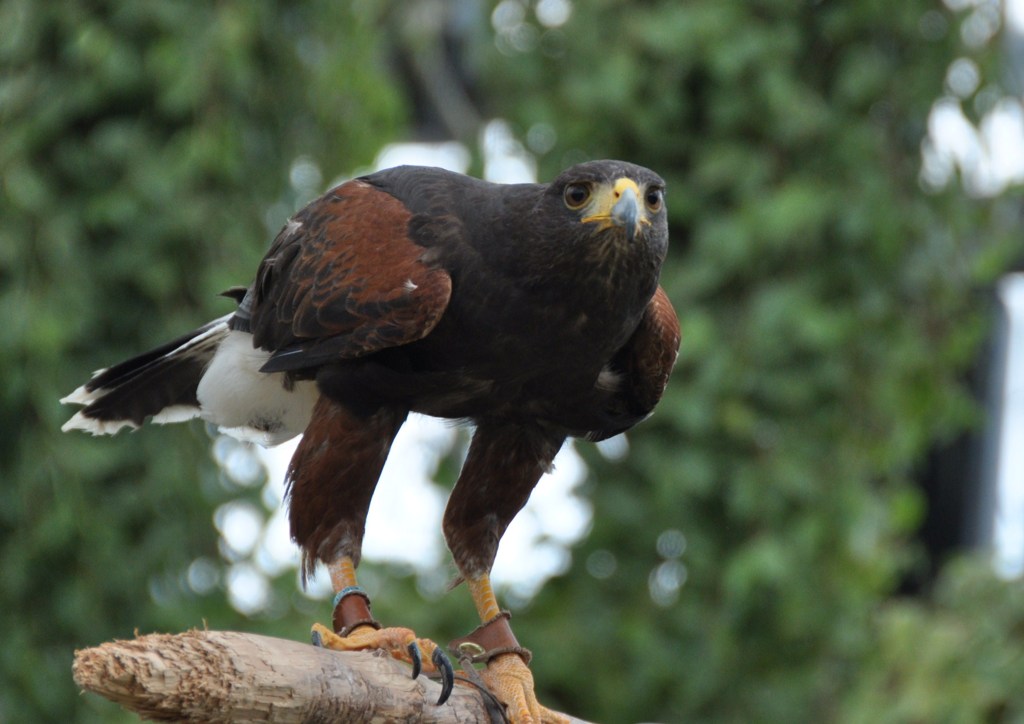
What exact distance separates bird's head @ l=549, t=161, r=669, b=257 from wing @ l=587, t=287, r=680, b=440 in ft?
1.20

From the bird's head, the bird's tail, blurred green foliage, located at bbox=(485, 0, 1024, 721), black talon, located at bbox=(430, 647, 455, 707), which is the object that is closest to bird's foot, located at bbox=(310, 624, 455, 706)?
black talon, located at bbox=(430, 647, 455, 707)

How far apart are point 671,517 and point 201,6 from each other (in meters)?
2.74

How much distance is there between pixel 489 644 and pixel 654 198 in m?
1.30

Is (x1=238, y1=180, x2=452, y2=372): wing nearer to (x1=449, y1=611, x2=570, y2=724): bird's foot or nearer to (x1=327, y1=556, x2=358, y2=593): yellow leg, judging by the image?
(x1=327, y1=556, x2=358, y2=593): yellow leg

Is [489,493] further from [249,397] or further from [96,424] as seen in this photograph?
[96,424]

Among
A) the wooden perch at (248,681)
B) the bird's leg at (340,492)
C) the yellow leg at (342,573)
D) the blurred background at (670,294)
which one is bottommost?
the wooden perch at (248,681)

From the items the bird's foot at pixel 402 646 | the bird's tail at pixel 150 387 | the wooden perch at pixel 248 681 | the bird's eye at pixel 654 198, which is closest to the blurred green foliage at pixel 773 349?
the bird's tail at pixel 150 387

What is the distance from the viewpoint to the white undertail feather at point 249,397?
457 cm

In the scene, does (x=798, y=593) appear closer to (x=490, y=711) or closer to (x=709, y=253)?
(x=709, y=253)

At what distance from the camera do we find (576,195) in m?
3.81

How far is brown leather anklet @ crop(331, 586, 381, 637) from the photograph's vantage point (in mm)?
3938

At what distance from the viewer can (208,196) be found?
5.75 m

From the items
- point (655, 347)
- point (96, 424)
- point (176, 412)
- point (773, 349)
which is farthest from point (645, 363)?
point (773, 349)

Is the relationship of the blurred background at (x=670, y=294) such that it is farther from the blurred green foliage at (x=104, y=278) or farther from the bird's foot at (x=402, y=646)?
the bird's foot at (x=402, y=646)
